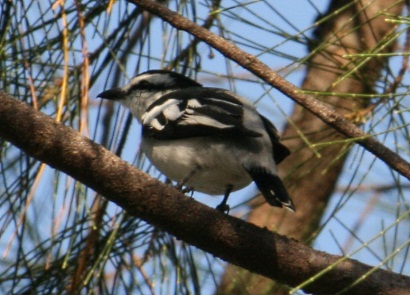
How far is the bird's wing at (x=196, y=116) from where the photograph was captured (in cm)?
287

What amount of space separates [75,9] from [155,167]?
0.56 m

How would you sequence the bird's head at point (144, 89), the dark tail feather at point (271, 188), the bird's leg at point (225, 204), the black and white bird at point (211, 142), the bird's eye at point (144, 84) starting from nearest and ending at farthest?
the dark tail feather at point (271, 188) < the black and white bird at point (211, 142) < the bird's leg at point (225, 204) < the bird's head at point (144, 89) < the bird's eye at point (144, 84)

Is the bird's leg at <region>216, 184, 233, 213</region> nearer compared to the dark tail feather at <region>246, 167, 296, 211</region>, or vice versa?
the dark tail feather at <region>246, 167, 296, 211</region>

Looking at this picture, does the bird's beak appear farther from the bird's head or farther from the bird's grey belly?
the bird's grey belly

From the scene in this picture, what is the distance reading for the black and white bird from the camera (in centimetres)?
286

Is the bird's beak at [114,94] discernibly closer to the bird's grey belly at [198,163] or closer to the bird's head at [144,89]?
the bird's head at [144,89]

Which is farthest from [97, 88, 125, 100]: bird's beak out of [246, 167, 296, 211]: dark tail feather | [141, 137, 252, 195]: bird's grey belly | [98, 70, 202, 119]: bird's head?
[246, 167, 296, 211]: dark tail feather

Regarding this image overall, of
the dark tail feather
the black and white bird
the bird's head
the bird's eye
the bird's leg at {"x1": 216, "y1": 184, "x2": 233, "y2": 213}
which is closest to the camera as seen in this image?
the dark tail feather

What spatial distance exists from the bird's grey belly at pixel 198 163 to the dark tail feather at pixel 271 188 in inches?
4.4

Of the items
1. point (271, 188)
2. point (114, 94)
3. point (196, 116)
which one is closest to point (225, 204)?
Answer: point (196, 116)

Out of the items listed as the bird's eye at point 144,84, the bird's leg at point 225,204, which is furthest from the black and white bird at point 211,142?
the bird's eye at point 144,84

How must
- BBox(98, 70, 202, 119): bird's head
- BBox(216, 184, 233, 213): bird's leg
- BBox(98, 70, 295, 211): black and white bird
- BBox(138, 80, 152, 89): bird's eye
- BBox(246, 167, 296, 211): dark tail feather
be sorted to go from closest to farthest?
BBox(246, 167, 296, 211): dark tail feather < BBox(98, 70, 295, 211): black and white bird < BBox(216, 184, 233, 213): bird's leg < BBox(98, 70, 202, 119): bird's head < BBox(138, 80, 152, 89): bird's eye

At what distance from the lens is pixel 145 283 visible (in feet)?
9.79

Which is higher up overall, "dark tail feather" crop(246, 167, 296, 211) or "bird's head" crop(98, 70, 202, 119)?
"bird's head" crop(98, 70, 202, 119)
